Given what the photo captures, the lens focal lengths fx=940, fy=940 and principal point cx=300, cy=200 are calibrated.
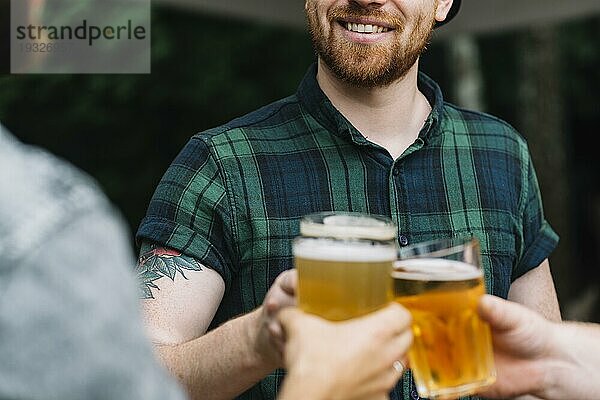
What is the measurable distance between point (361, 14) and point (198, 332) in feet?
2.94

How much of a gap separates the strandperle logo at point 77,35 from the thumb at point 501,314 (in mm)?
2561

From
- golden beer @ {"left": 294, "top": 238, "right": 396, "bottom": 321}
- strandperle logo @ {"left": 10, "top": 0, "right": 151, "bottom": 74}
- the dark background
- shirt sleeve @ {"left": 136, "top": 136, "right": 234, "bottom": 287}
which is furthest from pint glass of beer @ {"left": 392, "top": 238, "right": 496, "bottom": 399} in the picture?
the dark background

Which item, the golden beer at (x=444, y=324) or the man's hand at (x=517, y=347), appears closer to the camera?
the golden beer at (x=444, y=324)

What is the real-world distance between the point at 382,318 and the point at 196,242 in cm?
96

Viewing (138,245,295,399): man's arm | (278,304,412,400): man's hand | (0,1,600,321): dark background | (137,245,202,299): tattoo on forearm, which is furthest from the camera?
(0,1,600,321): dark background

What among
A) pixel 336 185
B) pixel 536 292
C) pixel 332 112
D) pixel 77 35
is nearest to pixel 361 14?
pixel 332 112

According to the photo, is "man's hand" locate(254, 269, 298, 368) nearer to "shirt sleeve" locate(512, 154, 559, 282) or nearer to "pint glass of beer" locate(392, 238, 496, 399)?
"pint glass of beer" locate(392, 238, 496, 399)

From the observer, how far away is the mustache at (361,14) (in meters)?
2.39

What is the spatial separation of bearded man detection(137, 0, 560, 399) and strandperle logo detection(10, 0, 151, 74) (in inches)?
63.8

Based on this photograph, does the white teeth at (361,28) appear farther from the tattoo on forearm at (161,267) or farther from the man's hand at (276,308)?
the man's hand at (276,308)

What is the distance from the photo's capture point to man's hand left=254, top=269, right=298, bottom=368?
1.61m

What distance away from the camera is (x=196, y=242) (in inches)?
88.8

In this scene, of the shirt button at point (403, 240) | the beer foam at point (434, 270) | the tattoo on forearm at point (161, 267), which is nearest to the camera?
the beer foam at point (434, 270)

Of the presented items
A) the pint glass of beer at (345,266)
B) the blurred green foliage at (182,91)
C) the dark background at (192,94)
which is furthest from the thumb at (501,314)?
the blurred green foliage at (182,91)
